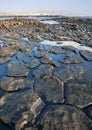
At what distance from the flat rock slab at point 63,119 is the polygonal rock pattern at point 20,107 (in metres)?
0.25

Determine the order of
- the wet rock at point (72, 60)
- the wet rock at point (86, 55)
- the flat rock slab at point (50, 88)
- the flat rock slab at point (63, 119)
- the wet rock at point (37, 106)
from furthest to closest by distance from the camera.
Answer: the wet rock at point (86, 55)
the wet rock at point (72, 60)
the flat rock slab at point (50, 88)
the wet rock at point (37, 106)
the flat rock slab at point (63, 119)

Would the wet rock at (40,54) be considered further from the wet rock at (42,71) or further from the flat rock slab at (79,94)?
the flat rock slab at (79,94)

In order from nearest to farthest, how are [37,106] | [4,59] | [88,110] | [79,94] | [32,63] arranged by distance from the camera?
[88,110]
[37,106]
[79,94]
[32,63]
[4,59]

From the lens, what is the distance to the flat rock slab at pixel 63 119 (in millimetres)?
3538

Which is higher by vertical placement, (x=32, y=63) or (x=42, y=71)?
(x=42, y=71)

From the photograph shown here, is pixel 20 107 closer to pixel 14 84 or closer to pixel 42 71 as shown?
pixel 14 84

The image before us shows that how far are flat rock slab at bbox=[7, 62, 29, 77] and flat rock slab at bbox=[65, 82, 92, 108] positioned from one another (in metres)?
1.91

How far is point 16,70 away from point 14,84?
1.28m

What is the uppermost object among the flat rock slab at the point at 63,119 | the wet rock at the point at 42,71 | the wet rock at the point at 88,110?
the flat rock slab at the point at 63,119

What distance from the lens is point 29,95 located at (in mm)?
4715

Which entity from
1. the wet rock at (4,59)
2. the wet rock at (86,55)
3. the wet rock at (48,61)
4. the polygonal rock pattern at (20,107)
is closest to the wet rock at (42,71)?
the wet rock at (48,61)

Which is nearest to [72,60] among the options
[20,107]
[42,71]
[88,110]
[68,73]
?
[68,73]

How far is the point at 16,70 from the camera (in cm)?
668

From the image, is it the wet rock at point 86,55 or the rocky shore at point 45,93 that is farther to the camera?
the wet rock at point 86,55
